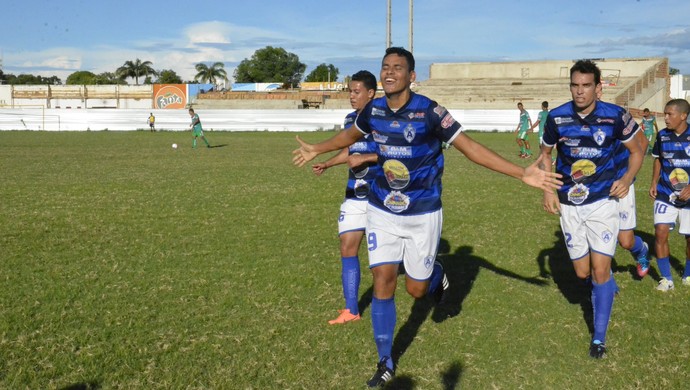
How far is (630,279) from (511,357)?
3.27m

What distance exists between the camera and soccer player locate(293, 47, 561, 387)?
15.6 feet

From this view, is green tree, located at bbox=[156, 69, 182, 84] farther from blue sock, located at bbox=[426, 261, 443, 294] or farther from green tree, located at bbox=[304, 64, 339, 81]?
blue sock, located at bbox=[426, 261, 443, 294]

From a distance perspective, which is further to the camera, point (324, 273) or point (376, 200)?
point (324, 273)

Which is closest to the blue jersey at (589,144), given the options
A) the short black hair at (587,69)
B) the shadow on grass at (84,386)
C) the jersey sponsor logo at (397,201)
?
the short black hair at (587,69)

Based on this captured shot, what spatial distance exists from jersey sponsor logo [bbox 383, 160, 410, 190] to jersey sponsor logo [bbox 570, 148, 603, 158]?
1.67 metres

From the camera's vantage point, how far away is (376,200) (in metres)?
5.10

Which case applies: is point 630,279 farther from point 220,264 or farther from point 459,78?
point 459,78

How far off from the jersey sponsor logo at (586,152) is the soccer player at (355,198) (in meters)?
1.70

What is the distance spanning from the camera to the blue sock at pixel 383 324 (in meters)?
4.91

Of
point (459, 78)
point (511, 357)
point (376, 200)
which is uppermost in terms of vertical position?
point (459, 78)

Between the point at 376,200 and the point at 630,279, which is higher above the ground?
the point at 376,200

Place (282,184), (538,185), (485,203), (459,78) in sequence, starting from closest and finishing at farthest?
(538,185), (485,203), (282,184), (459,78)

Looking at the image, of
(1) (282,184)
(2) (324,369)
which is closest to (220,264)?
(2) (324,369)

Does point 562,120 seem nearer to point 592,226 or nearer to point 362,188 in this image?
point 592,226
